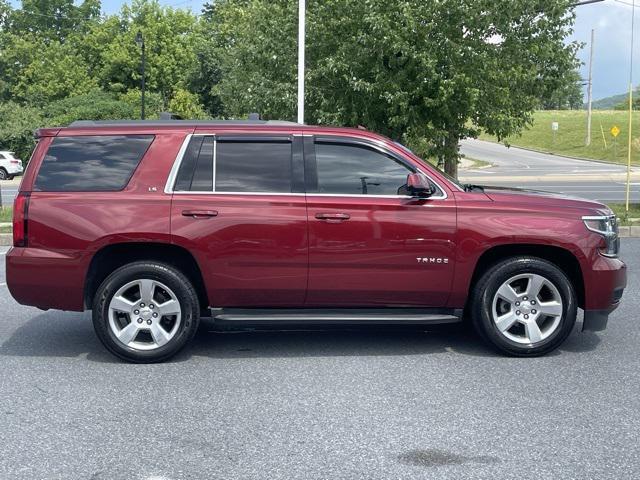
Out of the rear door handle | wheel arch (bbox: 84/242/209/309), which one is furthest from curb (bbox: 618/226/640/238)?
the rear door handle

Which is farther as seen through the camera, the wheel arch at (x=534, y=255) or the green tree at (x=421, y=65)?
the green tree at (x=421, y=65)

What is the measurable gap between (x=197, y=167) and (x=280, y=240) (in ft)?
2.95

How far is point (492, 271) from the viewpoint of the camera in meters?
6.21

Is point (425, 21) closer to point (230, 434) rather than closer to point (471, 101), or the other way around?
point (471, 101)

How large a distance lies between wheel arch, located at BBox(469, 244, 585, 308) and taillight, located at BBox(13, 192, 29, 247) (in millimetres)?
3526

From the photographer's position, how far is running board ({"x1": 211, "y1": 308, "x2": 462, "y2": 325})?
6137 millimetres

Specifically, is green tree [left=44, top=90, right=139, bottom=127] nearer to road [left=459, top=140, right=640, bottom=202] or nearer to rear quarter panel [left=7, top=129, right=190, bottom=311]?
road [left=459, top=140, right=640, bottom=202]

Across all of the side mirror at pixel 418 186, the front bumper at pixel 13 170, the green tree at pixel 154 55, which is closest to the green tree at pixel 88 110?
the green tree at pixel 154 55

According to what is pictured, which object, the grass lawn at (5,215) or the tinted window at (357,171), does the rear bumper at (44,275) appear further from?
the grass lawn at (5,215)

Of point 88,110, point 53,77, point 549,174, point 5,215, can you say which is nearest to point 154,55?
point 53,77

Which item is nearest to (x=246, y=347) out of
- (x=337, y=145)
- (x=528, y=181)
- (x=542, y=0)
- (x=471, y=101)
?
(x=337, y=145)

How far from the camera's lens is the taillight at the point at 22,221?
6113 mm

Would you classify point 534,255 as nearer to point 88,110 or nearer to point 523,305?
point 523,305

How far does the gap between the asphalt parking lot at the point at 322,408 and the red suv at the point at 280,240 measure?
40 centimetres
